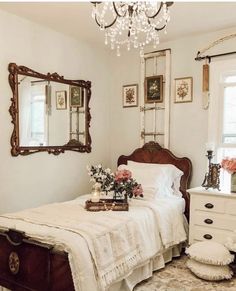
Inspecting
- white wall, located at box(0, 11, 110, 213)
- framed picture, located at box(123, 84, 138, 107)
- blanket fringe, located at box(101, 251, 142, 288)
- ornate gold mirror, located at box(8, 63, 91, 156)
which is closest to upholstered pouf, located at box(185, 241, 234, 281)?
blanket fringe, located at box(101, 251, 142, 288)

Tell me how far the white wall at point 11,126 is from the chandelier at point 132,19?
57 cm

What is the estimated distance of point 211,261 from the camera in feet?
9.45

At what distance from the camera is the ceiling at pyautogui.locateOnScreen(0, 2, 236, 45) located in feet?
10.1

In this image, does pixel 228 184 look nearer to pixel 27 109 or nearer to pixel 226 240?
pixel 226 240

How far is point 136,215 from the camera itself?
291cm

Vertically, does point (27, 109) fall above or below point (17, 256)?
above

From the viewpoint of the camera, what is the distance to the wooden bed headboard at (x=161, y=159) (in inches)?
154

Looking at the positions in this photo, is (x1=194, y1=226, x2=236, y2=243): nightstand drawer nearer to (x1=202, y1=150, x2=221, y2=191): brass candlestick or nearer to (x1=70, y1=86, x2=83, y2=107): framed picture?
(x1=202, y1=150, x2=221, y2=191): brass candlestick

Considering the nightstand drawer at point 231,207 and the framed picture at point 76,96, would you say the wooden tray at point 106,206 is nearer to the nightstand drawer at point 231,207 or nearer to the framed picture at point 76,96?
the nightstand drawer at point 231,207

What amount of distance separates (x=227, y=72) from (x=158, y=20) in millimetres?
1043

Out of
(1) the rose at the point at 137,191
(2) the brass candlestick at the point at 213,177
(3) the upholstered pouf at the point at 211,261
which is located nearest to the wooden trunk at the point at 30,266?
(1) the rose at the point at 137,191

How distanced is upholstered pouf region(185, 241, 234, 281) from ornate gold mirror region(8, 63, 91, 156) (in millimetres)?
2006

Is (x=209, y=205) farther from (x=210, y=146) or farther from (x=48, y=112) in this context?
(x=48, y=112)

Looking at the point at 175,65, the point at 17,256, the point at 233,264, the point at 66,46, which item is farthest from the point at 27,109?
the point at 233,264
